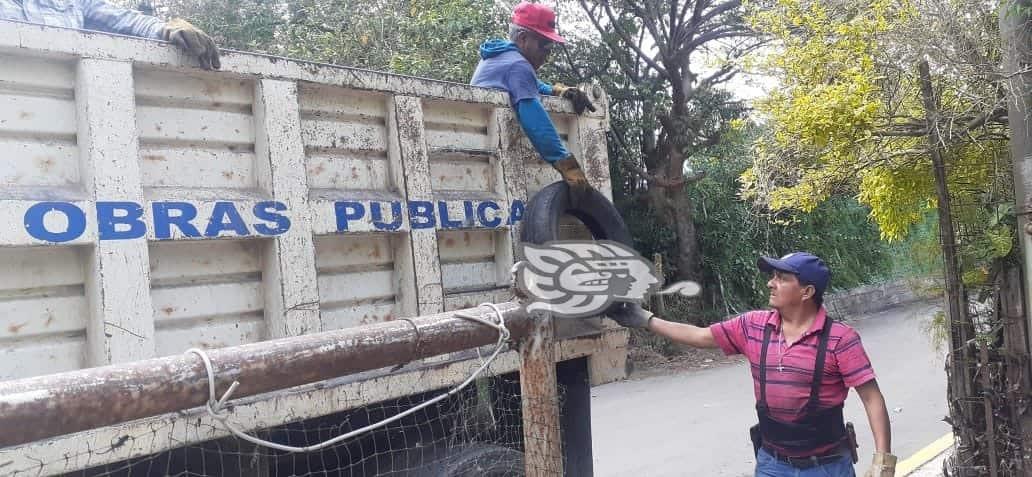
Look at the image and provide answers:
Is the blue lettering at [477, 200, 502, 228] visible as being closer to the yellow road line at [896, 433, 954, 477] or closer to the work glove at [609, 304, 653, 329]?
the work glove at [609, 304, 653, 329]

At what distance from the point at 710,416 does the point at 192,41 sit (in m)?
6.01

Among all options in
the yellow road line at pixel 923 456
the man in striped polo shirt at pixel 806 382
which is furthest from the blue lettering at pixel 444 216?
the yellow road line at pixel 923 456

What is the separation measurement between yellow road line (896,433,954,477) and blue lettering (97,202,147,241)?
15.4 feet

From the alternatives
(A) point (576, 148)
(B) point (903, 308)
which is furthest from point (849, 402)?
(B) point (903, 308)

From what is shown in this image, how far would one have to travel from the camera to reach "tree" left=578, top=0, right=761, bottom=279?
10555mm

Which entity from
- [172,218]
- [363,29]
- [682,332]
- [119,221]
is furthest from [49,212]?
[363,29]

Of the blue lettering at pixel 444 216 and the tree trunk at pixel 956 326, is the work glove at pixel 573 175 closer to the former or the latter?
the blue lettering at pixel 444 216

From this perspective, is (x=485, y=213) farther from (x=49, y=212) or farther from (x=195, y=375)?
(x=195, y=375)

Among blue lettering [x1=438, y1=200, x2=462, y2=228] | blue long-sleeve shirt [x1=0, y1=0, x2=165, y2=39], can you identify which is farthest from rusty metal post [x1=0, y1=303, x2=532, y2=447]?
blue long-sleeve shirt [x1=0, y1=0, x2=165, y2=39]

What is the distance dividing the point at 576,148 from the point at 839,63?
1.25 m

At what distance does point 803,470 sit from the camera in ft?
9.42

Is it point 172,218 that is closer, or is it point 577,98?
point 172,218

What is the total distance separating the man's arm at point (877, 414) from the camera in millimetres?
2779

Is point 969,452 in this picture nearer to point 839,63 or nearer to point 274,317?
point 839,63
